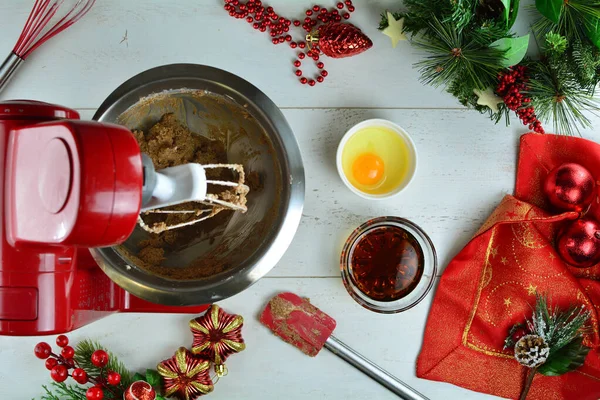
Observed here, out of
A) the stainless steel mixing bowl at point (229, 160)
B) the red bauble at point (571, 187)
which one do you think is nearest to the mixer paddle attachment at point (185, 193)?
the stainless steel mixing bowl at point (229, 160)

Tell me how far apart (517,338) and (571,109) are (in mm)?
399

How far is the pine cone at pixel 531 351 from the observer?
93 cm

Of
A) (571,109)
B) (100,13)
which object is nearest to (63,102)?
(100,13)

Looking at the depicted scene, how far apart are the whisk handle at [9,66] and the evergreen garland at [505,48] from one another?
2.05ft

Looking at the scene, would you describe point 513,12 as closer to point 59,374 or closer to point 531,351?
point 531,351

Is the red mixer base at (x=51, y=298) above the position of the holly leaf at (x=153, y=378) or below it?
above

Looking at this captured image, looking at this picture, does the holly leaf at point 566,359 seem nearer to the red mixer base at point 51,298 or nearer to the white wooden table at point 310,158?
the white wooden table at point 310,158

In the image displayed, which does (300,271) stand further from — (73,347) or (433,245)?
(73,347)

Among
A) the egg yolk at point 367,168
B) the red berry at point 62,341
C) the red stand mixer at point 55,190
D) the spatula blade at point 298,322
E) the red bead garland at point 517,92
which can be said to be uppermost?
the red bead garland at point 517,92

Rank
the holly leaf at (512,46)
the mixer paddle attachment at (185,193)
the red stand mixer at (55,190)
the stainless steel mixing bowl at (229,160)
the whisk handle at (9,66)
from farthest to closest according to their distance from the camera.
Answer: the whisk handle at (9,66) → the holly leaf at (512,46) → the stainless steel mixing bowl at (229,160) → the mixer paddle attachment at (185,193) → the red stand mixer at (55,190)

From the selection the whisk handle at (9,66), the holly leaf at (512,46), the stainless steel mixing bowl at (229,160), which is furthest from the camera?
the whisk handle at (9,66)

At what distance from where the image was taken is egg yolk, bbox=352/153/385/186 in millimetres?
962

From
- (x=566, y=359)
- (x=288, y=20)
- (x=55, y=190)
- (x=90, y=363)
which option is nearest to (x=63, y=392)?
(x=90, y=363)

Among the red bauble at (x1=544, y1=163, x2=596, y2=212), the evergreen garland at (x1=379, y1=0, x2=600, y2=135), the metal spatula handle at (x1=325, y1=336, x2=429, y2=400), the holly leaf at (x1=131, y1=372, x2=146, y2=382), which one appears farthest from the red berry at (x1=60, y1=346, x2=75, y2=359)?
the red bauble at (x1=544, y1=163, x2=596, y2=212)
